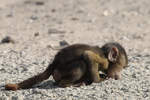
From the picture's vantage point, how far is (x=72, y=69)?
764 centimetres

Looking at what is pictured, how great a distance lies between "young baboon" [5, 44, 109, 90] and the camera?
7648 millimetres

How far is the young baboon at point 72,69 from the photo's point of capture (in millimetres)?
7648

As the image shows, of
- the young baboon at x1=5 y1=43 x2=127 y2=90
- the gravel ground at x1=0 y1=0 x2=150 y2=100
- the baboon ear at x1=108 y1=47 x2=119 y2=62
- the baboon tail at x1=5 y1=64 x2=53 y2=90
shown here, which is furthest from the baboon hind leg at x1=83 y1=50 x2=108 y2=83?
the baboon tail at x1=5 y1=64 x2=53 y2=90

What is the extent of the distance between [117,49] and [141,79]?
68 cm

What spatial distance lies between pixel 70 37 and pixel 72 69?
20.4ft

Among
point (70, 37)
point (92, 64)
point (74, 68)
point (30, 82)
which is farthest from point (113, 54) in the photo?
point (70, 37)

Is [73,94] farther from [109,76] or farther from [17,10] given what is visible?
[17,10]

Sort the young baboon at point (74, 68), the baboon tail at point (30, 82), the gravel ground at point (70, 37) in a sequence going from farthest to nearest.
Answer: the young baboon at point (74, 68) < the baboon tail at point (30, 82) < the gravel ground at point (70, 37)

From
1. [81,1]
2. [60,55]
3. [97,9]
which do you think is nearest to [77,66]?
[60,55]

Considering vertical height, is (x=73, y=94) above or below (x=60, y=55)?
below

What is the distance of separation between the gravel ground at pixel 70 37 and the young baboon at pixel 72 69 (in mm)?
137

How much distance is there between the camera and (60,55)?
7.85m

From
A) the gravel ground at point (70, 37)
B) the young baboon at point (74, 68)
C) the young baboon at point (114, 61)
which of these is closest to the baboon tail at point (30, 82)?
the young baboon at point (74, 68)

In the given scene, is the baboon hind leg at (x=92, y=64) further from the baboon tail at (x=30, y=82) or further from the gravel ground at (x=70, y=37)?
the baboon tail at (x=30, y=82)
